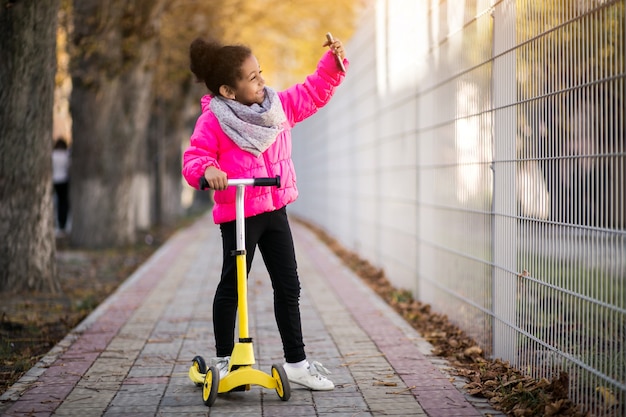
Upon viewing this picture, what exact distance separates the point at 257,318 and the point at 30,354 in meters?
1.94

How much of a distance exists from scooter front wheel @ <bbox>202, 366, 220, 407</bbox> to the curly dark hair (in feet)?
4.64

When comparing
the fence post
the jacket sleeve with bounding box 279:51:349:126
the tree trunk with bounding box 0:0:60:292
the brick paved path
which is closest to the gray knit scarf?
the jacket sleeve with bounding box 279:51:349:126

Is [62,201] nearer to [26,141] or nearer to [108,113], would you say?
[108,113]

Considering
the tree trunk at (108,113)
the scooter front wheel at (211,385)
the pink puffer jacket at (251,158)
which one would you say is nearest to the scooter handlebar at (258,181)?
the pink puffer jacket at (251,158)

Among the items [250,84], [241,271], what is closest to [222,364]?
[241,271]

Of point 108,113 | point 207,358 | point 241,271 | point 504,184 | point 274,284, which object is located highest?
point 108,113

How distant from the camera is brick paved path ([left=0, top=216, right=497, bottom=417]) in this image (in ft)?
15.9

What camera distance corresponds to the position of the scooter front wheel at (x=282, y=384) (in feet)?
16.1

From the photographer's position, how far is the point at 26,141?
8961 mm

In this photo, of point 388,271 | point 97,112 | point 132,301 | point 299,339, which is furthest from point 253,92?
point 97,112

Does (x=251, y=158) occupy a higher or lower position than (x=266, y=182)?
higher

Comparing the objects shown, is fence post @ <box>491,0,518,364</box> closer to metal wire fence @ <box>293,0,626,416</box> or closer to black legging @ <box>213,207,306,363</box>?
metal wire fence @ <box>293,0,626,416</box>

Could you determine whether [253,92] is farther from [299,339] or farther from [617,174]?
[617,174]

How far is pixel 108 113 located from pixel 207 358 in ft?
29.0
